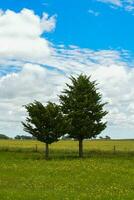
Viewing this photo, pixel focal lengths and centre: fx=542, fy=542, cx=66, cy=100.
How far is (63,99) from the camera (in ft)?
221

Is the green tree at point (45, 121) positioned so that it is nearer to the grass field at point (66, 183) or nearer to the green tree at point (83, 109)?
the green tree at point (83, 109)

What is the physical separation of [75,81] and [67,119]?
599cm

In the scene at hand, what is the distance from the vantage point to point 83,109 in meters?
66.9

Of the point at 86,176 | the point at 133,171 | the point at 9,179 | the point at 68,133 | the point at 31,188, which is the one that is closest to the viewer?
the point at 31,188

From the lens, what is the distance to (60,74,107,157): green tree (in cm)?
6619

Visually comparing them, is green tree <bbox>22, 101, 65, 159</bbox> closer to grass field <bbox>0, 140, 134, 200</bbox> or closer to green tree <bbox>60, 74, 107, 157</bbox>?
green tree <bbox>60, 74, 107, 157</bbox>

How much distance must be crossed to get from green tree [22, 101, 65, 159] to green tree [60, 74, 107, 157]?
307 cm

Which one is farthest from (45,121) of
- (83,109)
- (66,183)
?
(66,183)

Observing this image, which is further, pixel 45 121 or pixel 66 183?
pixel 45 121

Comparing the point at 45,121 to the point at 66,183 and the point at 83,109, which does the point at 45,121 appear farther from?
the point at 66,183

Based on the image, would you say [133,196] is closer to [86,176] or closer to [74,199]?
[74,199]

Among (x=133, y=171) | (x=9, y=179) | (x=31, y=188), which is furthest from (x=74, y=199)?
(x=133, y=171)

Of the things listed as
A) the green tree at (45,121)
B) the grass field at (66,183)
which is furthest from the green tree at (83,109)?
the grass field at (66,183)

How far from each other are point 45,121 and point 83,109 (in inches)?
253
